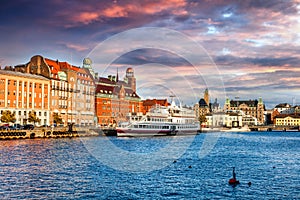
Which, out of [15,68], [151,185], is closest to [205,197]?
[151,185]

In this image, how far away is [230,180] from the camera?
45.2 meters

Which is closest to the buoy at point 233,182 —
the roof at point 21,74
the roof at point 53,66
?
the roof at point 21,74

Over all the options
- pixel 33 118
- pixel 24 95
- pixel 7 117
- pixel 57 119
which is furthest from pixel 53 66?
pixel 7 117

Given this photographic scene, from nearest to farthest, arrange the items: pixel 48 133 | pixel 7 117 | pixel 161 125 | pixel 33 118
Result: pixel 48 133 < pixel 7 117 < pixel 33 118 < pixel 161 125

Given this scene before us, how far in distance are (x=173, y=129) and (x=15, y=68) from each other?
62429 millimetres

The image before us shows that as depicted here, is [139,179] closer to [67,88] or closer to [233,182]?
[233,182]

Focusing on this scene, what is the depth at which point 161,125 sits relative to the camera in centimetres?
15038

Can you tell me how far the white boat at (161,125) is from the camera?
138 m

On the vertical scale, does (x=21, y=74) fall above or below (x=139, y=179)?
above

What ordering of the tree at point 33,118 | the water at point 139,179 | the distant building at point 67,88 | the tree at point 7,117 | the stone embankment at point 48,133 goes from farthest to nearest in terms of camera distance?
the distant building at point 67,88, the tree at point 33,118, the tree at point 7,117, the stone embankment at point 48,133, the water at point 139,179

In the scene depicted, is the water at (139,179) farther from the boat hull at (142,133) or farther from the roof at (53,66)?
the roof at (53,66)

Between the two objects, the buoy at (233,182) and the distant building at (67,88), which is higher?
the distant building at (67,88)

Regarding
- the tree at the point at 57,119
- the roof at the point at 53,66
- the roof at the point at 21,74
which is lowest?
the tree at the point at 57,119

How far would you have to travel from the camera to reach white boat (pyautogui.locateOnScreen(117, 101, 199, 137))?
5448 inches
